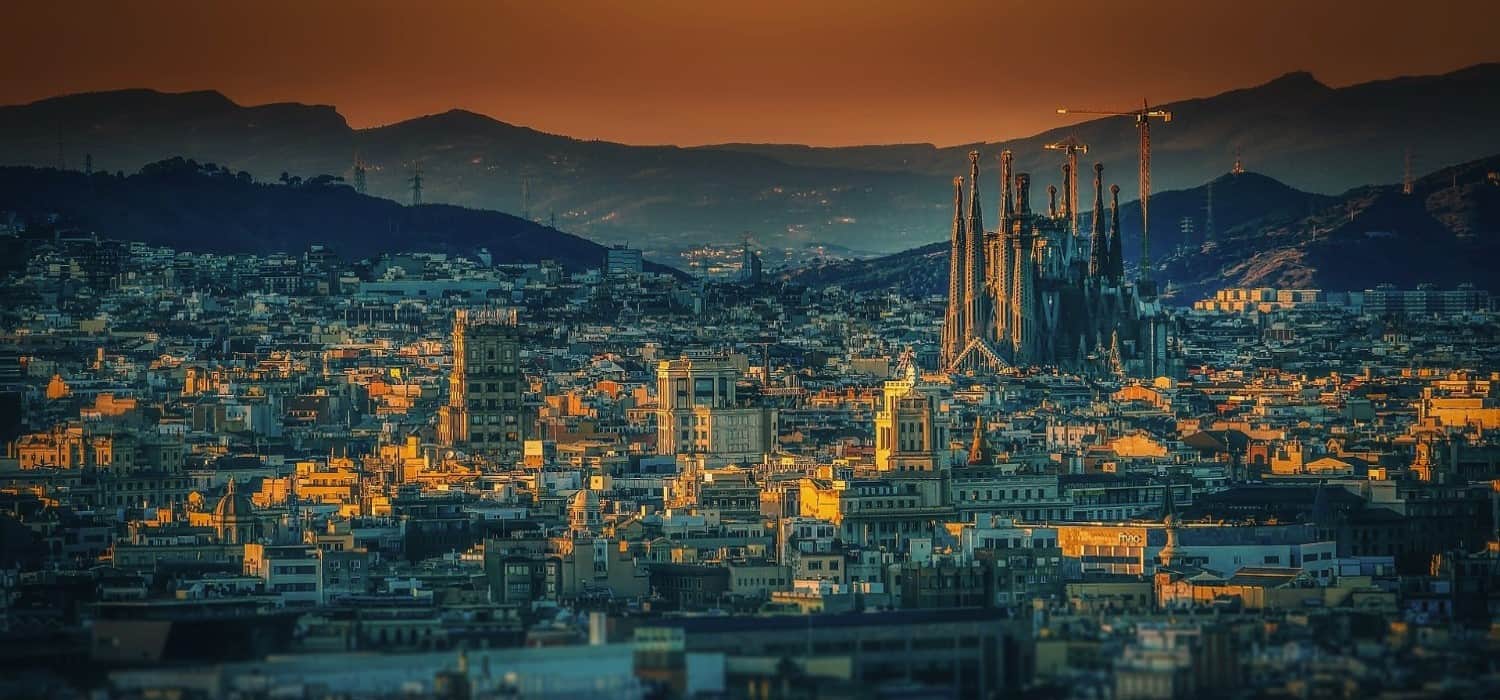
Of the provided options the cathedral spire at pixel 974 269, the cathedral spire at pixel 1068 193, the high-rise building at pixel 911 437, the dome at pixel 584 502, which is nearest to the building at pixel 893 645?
the dome at pixel 584 502

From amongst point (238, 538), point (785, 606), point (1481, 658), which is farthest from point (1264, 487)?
point (1481, 658)

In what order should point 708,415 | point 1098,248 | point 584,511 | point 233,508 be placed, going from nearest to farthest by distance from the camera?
point 233,508, point 584,511, point 708,415, point 1098,248

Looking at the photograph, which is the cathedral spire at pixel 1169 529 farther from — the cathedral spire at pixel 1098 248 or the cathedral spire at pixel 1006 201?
the cathedral spire at pixel 1098 248

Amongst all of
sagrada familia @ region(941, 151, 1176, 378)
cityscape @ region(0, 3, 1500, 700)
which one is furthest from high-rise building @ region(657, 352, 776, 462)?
sagrada familia @ region(941, 151, 1176, 378)

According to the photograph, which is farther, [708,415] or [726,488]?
[708,415]

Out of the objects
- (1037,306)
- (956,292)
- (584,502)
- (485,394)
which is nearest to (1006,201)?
(956,292)

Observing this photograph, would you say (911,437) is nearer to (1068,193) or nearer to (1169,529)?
(1169,529)

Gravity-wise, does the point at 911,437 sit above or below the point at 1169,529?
above

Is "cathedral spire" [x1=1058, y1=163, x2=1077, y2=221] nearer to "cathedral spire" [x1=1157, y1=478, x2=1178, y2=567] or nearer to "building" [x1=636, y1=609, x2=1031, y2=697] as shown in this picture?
"cathedral spire" [x1=1157, y1=478, x2=1178, y2=567]
